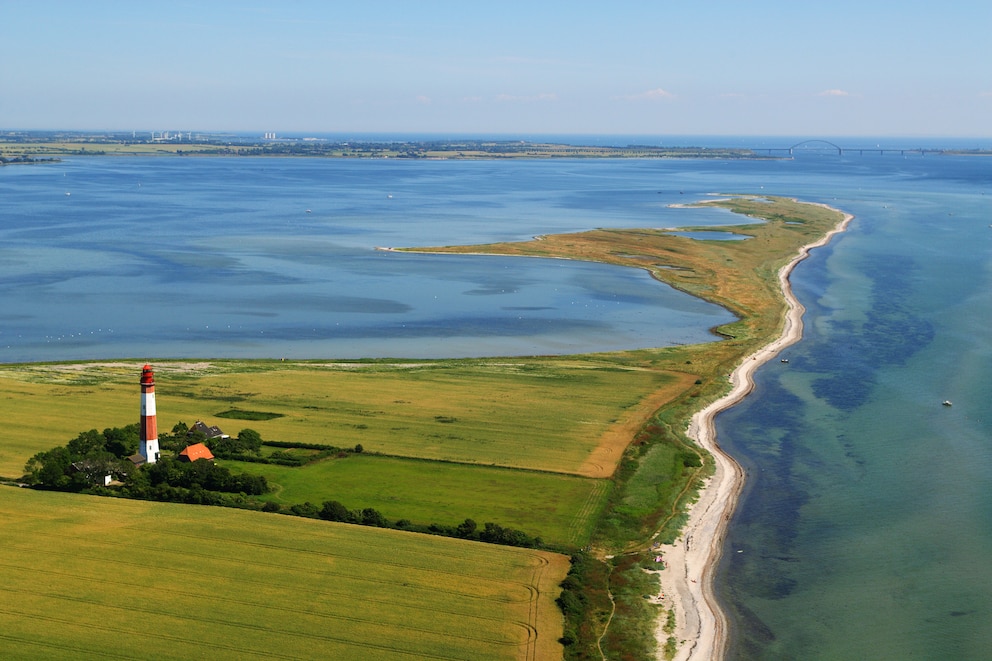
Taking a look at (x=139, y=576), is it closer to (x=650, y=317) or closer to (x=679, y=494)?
(x=679, y=494)

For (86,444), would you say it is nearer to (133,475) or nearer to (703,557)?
(133,475)

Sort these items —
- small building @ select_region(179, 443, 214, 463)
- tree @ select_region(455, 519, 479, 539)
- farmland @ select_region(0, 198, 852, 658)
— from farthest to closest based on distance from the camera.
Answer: small building @ select_region(179, 443, 214, 463)
tree @ select_region(455, 519, 479, 539)
farmland @ select_region(0, 198, 852, 658)

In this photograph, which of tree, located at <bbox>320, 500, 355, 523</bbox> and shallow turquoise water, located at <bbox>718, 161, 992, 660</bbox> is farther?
tree, located at <bbox>320, 500, 355, 523</bbox>

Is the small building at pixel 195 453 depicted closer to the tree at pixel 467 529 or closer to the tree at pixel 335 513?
the tree at pixel 335 513

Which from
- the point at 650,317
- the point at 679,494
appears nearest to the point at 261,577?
the point at 679,494

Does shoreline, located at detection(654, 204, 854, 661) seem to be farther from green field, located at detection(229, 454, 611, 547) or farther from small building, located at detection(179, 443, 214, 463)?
small building, located at detection(179, 443, 214, 463)

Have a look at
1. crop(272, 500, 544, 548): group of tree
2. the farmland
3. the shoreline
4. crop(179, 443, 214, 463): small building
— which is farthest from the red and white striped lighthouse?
the shoreline
